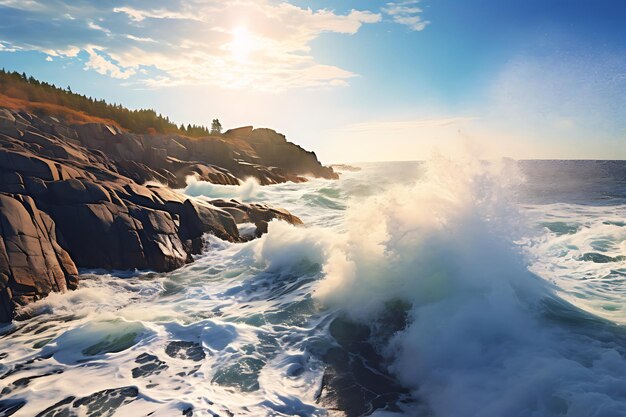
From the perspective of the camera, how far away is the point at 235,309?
935cm

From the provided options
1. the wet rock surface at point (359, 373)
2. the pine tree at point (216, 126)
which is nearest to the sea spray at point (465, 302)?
the wet rock surface at point (359, 373)

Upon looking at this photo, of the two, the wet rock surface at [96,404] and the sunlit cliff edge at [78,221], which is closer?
the wet rock surface at [96,404]

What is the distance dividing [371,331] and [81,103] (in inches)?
2638

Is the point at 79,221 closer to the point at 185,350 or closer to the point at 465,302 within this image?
the point at 185,350

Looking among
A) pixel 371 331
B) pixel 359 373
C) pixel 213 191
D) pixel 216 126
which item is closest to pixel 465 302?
pixel 371 331

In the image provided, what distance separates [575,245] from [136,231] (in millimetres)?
16145

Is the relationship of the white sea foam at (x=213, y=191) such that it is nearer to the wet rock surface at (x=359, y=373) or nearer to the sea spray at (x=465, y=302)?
the sea spray at (x=465, y=302)

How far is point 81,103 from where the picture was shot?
5928 cm

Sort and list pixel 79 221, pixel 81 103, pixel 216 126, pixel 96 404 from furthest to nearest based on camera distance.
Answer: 1. pixel 216 126
2. pixel 81 103
3. pixel 79 221
4. pixel 96 404

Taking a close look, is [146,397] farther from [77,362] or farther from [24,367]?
[24,367]

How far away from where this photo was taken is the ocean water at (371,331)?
546 cm

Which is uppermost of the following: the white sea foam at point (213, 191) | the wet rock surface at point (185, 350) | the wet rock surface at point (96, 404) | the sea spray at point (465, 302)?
the white sea foam at point (213, 191)

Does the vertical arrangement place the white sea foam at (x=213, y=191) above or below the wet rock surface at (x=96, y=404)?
above

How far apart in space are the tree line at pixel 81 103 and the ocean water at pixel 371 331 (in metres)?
57.8
